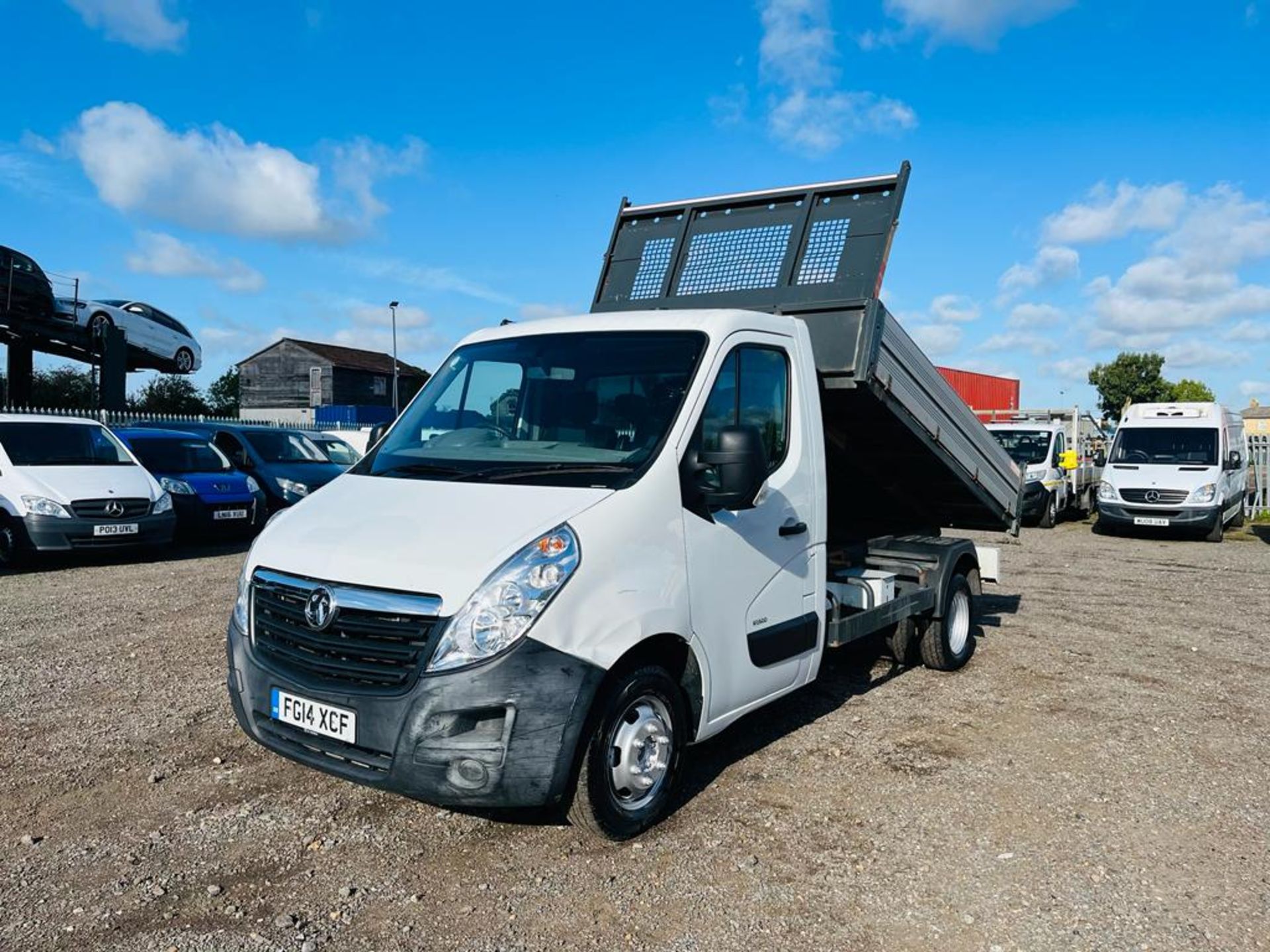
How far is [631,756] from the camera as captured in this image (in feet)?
12.5

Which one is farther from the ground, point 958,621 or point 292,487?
point 292,487

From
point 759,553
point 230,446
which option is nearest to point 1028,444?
point 230,446

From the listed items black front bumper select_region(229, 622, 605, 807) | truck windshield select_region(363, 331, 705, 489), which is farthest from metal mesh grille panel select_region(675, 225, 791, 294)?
black front bumper select_region(229, 622, 605, 807)

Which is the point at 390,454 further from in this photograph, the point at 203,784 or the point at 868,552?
the point at 868,552

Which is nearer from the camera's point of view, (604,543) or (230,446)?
(604,543)

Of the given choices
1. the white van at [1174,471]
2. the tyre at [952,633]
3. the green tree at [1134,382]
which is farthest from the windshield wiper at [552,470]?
the green tree at [1134,382]

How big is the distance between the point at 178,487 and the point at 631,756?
37.7 feet

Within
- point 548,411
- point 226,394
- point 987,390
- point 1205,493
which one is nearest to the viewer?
point 548,411

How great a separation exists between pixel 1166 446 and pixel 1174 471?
1020 millimetres

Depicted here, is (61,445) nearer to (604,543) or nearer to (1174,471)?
(604,543)

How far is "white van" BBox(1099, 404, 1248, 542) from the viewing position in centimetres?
1611

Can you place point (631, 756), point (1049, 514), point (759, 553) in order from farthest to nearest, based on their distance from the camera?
1. point (1049, 514)
2. point (759, 553)
3. point (631, 756)

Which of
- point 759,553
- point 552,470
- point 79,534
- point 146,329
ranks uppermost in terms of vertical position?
point 146,329

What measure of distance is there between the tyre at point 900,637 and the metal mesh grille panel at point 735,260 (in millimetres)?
2476
